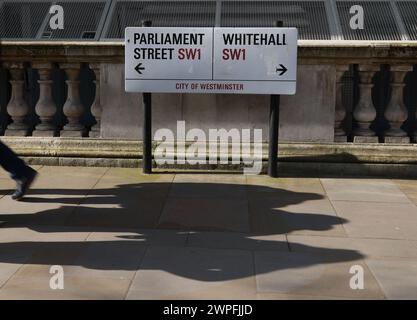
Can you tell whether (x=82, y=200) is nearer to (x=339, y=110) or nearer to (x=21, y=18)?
(x=339, y=110)

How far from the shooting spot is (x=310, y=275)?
13.9 feet

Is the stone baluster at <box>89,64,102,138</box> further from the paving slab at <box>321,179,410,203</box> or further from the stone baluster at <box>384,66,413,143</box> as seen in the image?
the stone baluster at <box>384,66,413,143</box>

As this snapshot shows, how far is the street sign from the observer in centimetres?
657

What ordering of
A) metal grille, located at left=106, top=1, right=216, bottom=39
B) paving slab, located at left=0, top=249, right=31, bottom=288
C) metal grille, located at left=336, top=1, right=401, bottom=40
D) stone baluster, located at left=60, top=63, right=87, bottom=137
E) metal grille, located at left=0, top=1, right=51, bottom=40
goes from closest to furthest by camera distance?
paving slab, located at left=0, top=249, right=31, bottom=288, stone baluster, located at left=60, top=63, right=87, bottom=137, metal grille, located at left=336, top=1, right=401, bottom=40, metal grille, located at left=106, top=1, right=216, bottom=39, metal grille, located at left=0, top=1, right=51, bottom=40

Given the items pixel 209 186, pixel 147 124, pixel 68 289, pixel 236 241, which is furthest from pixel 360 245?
pixel 147 124

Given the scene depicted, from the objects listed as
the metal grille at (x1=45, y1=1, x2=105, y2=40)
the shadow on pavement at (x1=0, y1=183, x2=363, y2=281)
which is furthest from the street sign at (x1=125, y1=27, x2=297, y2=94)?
the metal grille at (x1=45, y1=1, x2=105, y2=40)

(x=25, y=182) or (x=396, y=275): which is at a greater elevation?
(x=25, y=182)

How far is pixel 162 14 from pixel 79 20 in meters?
1.16

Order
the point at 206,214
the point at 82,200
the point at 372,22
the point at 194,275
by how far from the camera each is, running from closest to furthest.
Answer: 1. the point at 194,275
2. the point at 206,214
3. the point at 82,200
4. the point at 372,22

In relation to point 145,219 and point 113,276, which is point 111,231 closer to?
point 145,219

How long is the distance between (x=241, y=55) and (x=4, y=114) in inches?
126

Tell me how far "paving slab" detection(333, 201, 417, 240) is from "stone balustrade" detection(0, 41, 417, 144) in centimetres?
140

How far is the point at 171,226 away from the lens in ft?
17.3

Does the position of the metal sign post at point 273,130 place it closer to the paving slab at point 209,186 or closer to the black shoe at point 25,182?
the paving slab at point 209,186
